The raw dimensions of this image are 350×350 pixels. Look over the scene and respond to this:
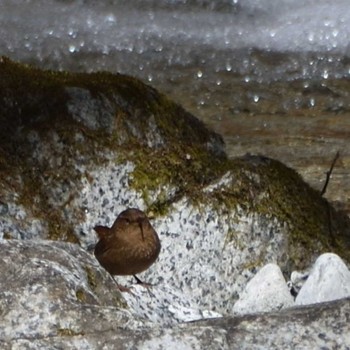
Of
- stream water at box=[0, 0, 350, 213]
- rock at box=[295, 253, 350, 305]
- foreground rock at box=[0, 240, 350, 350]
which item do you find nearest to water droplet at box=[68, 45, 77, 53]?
stream water at box=[0, 0, 350, 213]

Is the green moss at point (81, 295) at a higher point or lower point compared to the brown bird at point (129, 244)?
higher

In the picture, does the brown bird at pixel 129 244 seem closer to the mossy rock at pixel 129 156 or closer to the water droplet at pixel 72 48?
the mossy rock at pixel 129 156

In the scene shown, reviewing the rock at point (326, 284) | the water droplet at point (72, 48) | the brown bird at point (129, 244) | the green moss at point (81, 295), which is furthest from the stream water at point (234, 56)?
the green moss at point (81, 295)

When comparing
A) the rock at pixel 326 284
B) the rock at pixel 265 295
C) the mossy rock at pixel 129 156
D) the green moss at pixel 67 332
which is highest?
the green moss at pixel 67 332

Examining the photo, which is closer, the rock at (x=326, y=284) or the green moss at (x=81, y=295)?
the green moss at (x=81, y=295)

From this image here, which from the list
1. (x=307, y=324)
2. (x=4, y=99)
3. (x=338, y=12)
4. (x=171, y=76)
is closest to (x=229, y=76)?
(x=171, y=76)

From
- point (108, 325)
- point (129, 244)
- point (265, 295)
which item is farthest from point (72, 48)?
point (108, 325)
